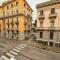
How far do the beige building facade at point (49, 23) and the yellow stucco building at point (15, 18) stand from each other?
8.23m

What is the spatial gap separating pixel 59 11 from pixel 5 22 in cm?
2347

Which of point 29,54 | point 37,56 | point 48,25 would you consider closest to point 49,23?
point 48,25

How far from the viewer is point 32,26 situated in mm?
41844

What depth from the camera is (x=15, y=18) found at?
34.7 m

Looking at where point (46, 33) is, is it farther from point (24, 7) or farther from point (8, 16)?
point (8, 16)

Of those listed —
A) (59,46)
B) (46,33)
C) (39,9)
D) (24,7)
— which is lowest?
(59,46)

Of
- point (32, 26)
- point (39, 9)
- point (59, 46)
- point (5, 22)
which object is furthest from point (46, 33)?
point (5, 22)

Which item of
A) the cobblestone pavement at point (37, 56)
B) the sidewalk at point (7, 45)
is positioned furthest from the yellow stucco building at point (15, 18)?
the cobblestone pavement at point (37, 56)

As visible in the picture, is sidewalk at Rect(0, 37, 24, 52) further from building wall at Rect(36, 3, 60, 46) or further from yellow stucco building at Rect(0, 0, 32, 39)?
yellow stucco building at Rect(0, 0, 32, 39)

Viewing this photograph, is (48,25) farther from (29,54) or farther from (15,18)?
(15,18)

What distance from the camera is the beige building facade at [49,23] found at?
22.5 metres

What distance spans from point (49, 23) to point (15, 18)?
14.2m

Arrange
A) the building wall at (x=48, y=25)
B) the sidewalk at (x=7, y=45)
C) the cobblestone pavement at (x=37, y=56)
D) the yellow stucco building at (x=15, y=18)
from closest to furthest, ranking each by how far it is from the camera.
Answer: the cobblestone pavement at (x=37, y=56) < the sidewalk at (x=7, y=45) < the building wall at (x=48, y=25) < the yellow stucco building at (x=15, y=18)

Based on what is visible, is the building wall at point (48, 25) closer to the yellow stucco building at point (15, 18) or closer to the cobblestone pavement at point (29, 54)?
the cobblestone pavement at point (29, 54)
